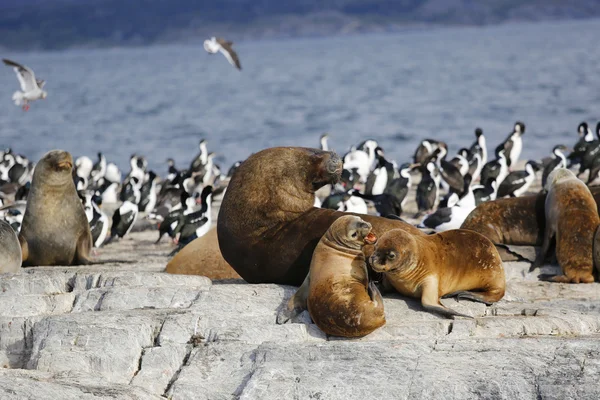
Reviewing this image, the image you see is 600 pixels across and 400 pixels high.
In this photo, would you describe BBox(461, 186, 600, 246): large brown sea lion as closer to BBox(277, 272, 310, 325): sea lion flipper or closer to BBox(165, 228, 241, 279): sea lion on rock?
BBox(165, 228, 241, 279): sea lion on rock

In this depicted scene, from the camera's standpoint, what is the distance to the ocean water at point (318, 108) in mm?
34656

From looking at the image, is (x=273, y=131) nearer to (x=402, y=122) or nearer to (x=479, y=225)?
(x=402, y=122)

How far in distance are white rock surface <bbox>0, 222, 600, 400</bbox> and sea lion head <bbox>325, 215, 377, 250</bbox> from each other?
1.54 ft

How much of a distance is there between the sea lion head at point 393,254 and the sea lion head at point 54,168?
3910 millimetres

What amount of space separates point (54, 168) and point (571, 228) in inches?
179

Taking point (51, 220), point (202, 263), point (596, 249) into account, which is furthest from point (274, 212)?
point (51, 220)

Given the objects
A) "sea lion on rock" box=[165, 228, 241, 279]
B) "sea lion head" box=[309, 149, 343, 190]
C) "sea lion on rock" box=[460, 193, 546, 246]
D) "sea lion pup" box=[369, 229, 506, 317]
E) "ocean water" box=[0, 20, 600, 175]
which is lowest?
"ocean water" box=[0, 20, 600, 175]

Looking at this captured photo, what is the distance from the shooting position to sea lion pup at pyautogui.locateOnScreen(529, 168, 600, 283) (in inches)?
308

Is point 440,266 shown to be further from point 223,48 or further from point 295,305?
point 223,48

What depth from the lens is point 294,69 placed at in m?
86.7

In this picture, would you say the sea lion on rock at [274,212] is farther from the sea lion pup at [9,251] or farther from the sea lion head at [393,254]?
the sea lion pup at [9,251]

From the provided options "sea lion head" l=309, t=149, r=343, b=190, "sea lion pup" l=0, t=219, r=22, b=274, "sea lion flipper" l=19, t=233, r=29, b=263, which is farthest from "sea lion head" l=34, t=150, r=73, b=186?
"sea lion head" l=309, t=149, r=343, b=190

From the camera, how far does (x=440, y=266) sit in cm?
660

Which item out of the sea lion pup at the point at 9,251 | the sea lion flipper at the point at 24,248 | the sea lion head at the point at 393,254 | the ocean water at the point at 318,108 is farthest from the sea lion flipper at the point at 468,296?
the ocean water at the point at 318,108
